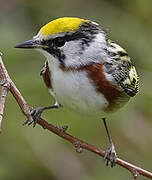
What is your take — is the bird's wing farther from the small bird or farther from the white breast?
the white breast

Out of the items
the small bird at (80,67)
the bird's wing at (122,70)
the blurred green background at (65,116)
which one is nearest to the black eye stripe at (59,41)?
the small bird at (80,67)

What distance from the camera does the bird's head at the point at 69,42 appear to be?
12.0 ft

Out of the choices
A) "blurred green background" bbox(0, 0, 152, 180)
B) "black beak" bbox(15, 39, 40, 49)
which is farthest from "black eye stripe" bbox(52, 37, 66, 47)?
"blurred green background" bbox(0, 0, 152, 180)

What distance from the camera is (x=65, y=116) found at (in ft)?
15.7

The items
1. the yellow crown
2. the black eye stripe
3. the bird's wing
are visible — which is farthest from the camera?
the bird's wing

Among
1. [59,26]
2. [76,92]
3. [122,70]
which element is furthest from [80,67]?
[122,70]

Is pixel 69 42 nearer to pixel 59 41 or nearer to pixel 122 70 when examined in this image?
pixel 59 41

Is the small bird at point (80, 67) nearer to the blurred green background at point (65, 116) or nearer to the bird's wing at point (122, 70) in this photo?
the bird's wing at point (122, 70)

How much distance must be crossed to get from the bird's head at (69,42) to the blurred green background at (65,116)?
95 centimetres

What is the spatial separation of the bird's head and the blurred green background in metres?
0.95

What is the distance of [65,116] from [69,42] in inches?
45.6

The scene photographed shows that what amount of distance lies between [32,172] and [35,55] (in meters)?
1.27

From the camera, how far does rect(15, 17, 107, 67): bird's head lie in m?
3.65

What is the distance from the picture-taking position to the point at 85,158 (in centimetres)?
556
